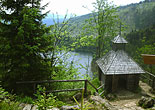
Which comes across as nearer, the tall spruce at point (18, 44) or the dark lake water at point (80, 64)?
the tall spruce at point (18, 44)

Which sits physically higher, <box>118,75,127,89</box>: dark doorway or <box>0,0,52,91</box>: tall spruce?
<box>0,0,52,91</box>: tall spruce

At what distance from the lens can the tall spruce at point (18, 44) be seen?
15.0 feet

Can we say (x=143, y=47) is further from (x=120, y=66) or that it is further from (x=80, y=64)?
(x=80, y=64)

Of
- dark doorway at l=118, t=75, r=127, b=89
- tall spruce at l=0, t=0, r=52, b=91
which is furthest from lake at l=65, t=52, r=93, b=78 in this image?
tall spruce at l=0, t=0, r=52, b=91

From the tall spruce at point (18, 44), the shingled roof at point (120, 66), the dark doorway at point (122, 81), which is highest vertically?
the tall spruce at point (18, 44)

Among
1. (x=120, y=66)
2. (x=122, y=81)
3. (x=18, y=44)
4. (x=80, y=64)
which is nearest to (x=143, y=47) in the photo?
(x=122, y=81)

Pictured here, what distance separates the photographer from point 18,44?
4.67 m

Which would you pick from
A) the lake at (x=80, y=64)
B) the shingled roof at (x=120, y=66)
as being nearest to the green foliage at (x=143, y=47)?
the shingled roof at (x=120, y=66)

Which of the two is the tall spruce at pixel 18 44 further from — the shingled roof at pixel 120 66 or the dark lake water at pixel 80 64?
the shingled roof at pixel 120 66

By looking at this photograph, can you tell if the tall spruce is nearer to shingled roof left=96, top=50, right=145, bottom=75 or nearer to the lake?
the lake

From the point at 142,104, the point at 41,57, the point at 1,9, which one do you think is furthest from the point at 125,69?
the point at 1,9

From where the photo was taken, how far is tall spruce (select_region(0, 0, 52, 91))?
459cm

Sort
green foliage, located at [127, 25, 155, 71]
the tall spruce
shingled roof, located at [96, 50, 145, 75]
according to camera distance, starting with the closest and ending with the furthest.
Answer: the tall spruce
shingled roof, located at [96, 50, 145, 75]
green foliage, located at [127, 25, 155, 71]

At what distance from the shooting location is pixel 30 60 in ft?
16.5
